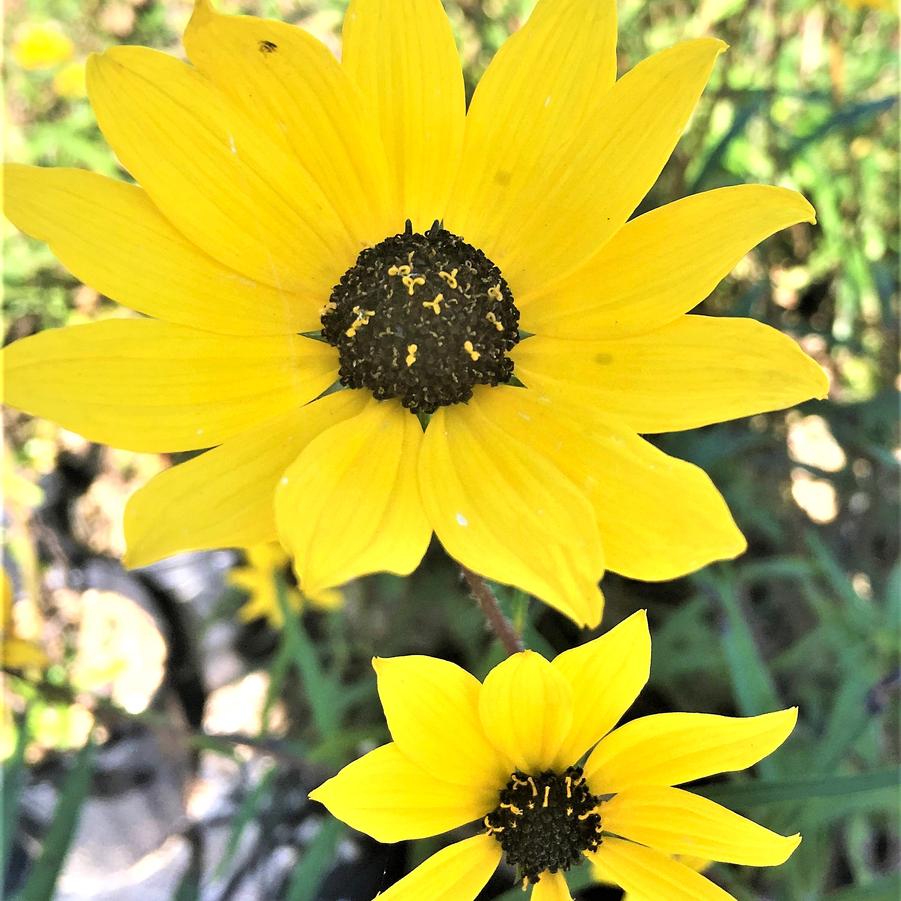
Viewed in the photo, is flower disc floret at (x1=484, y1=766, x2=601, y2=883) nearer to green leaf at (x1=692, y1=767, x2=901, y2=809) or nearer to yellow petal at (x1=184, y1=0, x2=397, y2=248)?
green leaf at (x1=692, y1=767, x2=901, y2=809)

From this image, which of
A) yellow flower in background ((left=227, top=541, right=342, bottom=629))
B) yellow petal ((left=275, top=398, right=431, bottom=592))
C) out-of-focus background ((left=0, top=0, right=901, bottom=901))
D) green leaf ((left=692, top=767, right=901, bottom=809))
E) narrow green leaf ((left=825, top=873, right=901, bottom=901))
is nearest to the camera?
yellow petal ((left=275, top=398, right=431, bottom=592))

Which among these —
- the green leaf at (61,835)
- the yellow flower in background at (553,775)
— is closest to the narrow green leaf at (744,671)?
the yellow flower in background at (553,775)

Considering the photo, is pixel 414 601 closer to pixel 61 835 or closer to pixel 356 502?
pixel 61 835

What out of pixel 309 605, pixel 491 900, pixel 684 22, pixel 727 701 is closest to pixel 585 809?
pixel 491 900

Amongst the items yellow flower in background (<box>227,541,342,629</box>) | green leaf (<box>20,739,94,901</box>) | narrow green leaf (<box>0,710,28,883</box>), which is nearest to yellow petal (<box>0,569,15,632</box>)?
narrow green leaf (<box>0,710,28,883</box>)

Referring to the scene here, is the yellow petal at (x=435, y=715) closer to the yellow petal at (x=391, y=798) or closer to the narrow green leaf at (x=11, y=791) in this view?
the yellow petal at (x=391, y=798)
